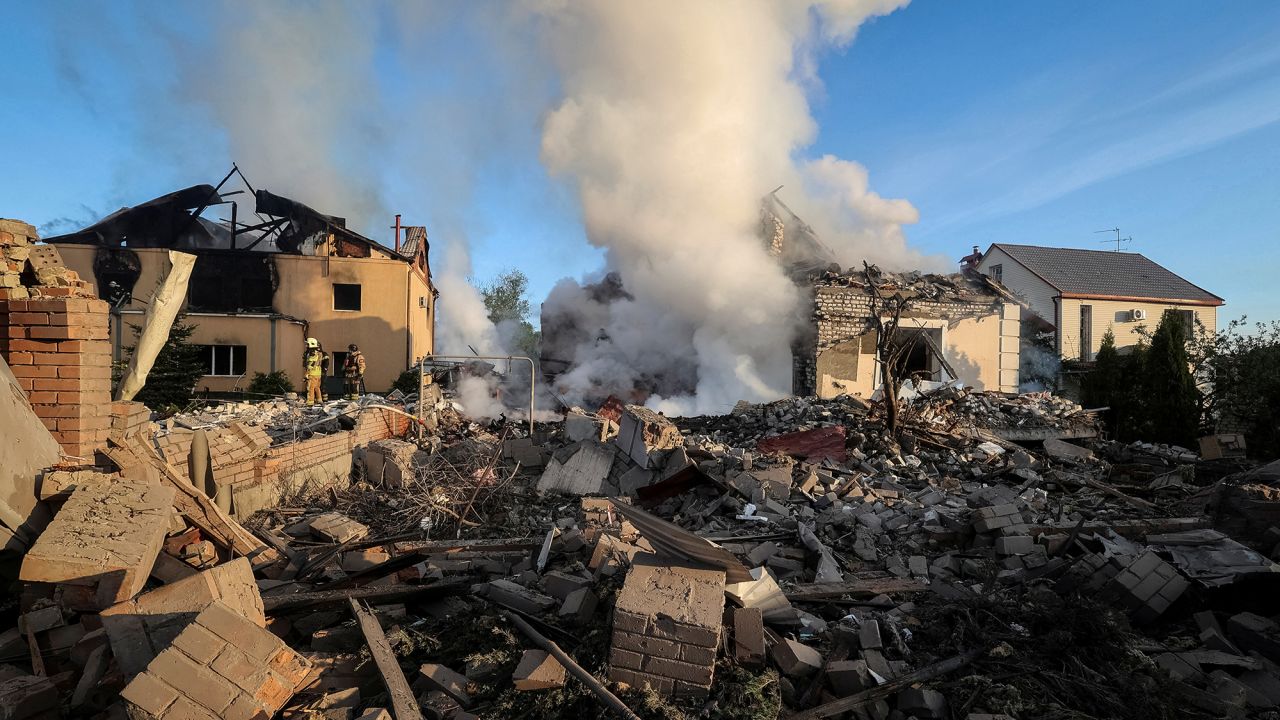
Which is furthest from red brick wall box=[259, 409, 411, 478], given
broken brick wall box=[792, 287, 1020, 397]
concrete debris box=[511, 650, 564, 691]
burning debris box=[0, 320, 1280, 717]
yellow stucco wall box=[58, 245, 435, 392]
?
yellow stucco wall box=[58, 245, 435, 392]

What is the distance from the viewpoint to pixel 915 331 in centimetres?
1669

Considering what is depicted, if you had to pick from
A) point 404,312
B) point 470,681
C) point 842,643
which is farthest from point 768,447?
point 404,312

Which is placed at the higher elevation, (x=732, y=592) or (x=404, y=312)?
(x=404, y=312)

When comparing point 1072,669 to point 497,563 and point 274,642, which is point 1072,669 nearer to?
point 497,563

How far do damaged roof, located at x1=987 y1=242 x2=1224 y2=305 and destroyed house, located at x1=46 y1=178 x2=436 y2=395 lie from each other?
2418 centimetres

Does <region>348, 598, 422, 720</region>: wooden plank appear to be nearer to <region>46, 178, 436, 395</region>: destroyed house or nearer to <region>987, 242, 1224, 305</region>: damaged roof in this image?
<region>46, 178, 436, 395</region>: destroyed house

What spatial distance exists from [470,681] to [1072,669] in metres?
3.35

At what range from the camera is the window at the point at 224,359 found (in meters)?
20.1

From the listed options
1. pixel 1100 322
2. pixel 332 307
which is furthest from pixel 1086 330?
pixel 332 307

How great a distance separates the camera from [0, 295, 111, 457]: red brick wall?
4418mm

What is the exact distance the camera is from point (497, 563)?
17.0ft

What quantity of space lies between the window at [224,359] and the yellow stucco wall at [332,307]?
2.08 ft

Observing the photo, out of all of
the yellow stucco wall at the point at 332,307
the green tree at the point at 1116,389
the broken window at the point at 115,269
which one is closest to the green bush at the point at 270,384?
the yellow stucco wall at the point at 332,307

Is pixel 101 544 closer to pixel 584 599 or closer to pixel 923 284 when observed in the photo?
pixel 584 599
